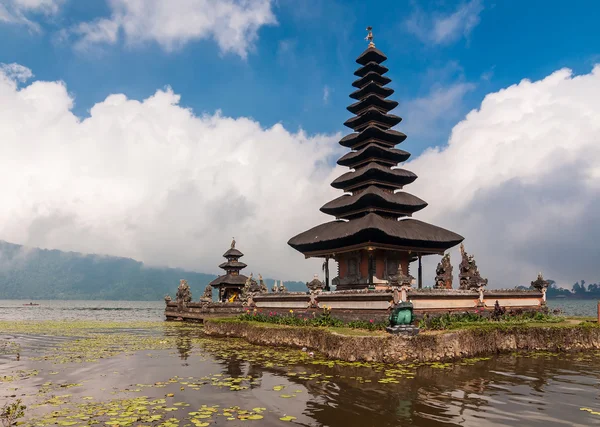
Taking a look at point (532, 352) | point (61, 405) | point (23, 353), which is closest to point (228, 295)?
point (23, 353)

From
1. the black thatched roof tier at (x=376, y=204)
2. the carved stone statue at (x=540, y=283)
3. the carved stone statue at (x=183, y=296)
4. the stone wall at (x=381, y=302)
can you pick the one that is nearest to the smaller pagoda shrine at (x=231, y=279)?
the carved stone statue at (x=183, y=296)

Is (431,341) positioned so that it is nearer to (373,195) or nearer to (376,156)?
(373,195)

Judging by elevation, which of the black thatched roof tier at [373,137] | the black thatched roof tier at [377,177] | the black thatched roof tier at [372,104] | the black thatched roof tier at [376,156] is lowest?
the black thatched roof tier at [377,177]

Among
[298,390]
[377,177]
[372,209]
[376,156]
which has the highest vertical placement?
[376,156]

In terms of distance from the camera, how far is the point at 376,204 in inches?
1232

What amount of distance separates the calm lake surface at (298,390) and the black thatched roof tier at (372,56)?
26.9 metres

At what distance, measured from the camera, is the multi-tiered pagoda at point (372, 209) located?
29234mm

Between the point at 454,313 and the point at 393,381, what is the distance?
11627 mm

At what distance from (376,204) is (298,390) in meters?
20.4

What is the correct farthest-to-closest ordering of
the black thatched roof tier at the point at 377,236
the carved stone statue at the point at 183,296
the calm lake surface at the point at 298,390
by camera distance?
the carved stone statue at the point at 183,296 < the black thatched roof tier at the point at 377,236 < the calm lake surface at the point at 298,390

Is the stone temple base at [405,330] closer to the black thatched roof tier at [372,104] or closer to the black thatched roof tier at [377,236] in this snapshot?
the black thatched roof tier at [377,236]

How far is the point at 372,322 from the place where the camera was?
2139cm

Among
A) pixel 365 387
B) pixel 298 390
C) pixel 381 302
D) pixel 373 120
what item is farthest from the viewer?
pixel 373 120

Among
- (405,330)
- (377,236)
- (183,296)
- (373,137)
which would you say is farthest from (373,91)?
(183,296)
